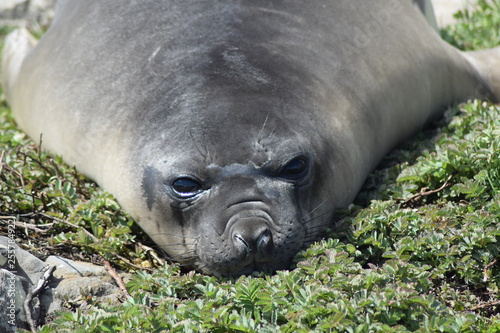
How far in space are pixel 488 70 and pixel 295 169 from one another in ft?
7.77

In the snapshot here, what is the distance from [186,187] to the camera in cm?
333

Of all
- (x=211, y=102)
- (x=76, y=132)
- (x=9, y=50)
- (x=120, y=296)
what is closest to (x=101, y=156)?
(x=76, y=132)

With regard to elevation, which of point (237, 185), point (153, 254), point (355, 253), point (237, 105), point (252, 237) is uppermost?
point (237, 105)

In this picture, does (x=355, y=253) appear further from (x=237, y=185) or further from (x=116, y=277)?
(x=116, y=277)

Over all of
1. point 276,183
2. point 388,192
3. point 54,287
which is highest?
point 54,287

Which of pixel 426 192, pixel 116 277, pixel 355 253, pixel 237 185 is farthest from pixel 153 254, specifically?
pixel 426 192

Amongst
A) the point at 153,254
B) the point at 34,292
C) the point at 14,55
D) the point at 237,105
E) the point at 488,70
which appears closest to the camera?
the point at 34,292

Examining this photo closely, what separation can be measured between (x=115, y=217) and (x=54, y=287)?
75 centimetres

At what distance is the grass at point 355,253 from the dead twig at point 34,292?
129 millimetres

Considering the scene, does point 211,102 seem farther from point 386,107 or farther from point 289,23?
point 386,107

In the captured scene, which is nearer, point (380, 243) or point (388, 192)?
point (380, 243)

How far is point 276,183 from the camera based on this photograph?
3291mm

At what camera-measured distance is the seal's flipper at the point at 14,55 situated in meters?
5.59

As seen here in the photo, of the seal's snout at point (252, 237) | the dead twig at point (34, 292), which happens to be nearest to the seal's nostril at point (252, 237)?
the seal's snout at point (252, 237)
